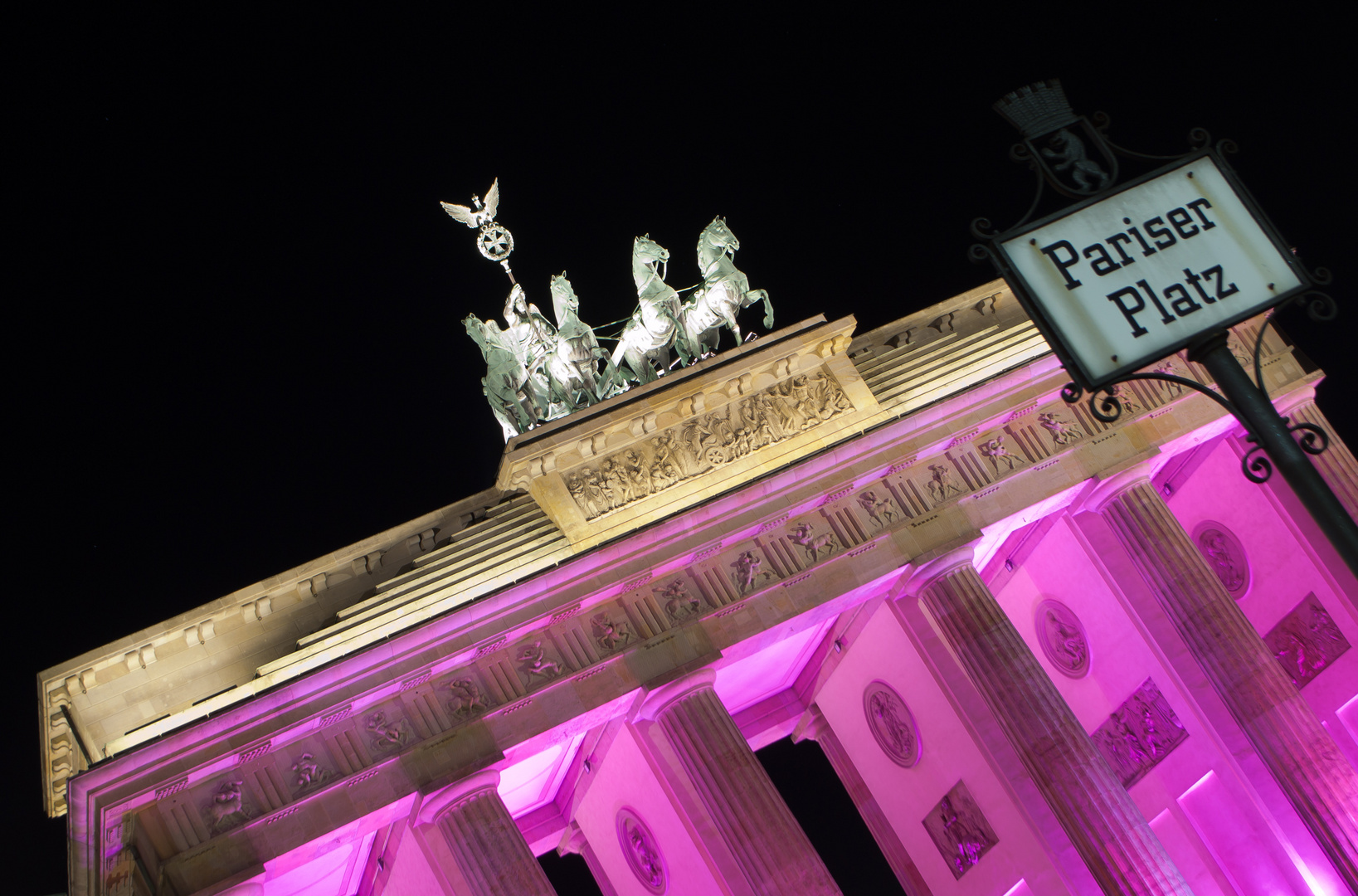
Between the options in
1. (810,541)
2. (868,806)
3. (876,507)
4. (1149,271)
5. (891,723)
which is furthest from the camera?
(868,806)

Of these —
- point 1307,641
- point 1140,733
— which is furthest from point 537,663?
point 1307,641

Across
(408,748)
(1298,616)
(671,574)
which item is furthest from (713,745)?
(1298,616)

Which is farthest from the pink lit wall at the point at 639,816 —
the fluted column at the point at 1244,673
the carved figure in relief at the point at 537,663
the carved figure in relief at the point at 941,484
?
the fluted column at the point at 1244,673

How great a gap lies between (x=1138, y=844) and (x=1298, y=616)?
6724mm

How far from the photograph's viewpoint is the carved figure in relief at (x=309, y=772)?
715 inches

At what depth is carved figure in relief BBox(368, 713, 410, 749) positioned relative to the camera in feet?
61.0

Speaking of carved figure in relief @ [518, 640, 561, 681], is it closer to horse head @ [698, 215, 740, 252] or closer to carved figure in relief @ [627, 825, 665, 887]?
carved figure in relief @ [627, 825, 665, 887]

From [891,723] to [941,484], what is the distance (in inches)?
188

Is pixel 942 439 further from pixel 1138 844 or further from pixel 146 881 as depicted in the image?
pixel 146 881

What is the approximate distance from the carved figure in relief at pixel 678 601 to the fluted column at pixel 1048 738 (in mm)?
3560

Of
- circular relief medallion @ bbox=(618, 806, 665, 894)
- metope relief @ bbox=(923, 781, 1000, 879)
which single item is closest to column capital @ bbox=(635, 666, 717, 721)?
circular relief medallion @ bbox=(618, 806, 665, 894)

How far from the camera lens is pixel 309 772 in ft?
59.9

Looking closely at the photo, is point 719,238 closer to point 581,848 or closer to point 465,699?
point 465,699

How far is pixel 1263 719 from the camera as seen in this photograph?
62.7 feet
